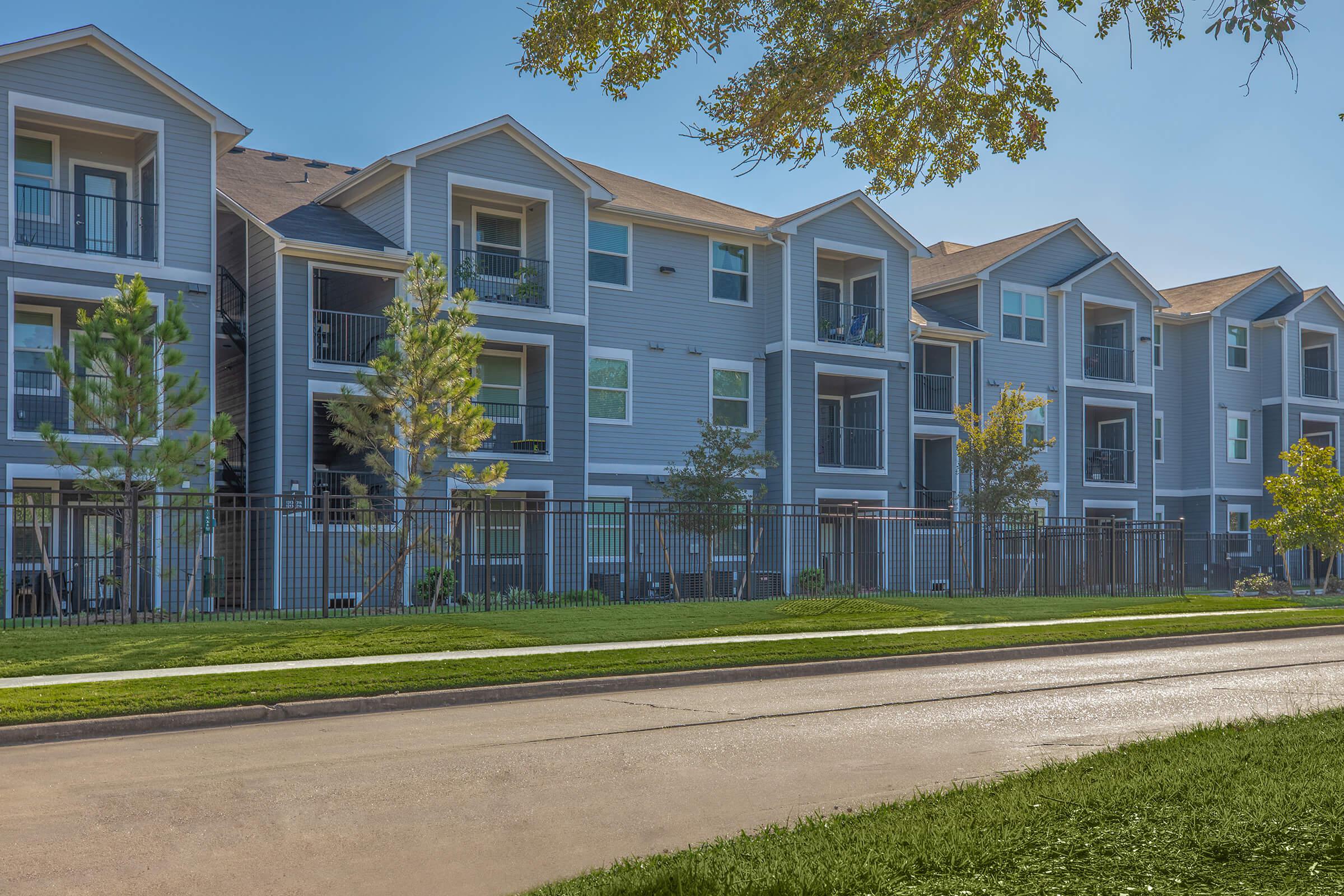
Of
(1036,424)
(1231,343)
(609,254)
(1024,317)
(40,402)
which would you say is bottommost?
(40,402)

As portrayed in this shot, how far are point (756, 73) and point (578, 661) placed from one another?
671 centimetres

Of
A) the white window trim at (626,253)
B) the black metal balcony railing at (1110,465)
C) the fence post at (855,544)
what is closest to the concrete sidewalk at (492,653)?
the fence post at (855,544)

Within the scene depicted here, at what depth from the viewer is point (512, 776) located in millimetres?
8180

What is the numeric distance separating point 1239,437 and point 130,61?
36796mm

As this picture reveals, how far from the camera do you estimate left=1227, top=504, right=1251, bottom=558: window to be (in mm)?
41062

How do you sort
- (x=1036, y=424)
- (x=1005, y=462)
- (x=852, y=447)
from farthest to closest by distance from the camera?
(x=1036, y=424) < (x=852, y=447) < (x=1005, y=462)

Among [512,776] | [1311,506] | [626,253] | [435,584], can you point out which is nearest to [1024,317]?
[1311,506]

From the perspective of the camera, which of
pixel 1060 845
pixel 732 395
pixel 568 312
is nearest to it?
pixel 1060 845

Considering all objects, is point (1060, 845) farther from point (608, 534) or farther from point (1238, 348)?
point (1238, 348)

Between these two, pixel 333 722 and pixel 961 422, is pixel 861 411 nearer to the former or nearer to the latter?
pixel 961 422

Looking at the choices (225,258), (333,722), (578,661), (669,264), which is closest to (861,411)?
(669,264)

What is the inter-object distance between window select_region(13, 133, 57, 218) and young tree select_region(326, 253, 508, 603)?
7.53m

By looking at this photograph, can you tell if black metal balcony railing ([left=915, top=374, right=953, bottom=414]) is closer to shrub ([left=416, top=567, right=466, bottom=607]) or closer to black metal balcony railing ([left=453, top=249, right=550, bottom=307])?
black metal balcony railing ([left=453, top=249, right=550, bottom=307])

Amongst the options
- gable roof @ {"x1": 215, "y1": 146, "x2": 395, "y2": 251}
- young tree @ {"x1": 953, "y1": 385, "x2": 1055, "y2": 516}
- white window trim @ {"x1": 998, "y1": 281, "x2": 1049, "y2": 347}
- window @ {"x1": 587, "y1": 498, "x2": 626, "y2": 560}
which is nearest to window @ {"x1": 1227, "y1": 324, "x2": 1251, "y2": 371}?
white window trim @ {"x1": 998, "y1": 281, "x2": 1049, "y2": 347}
